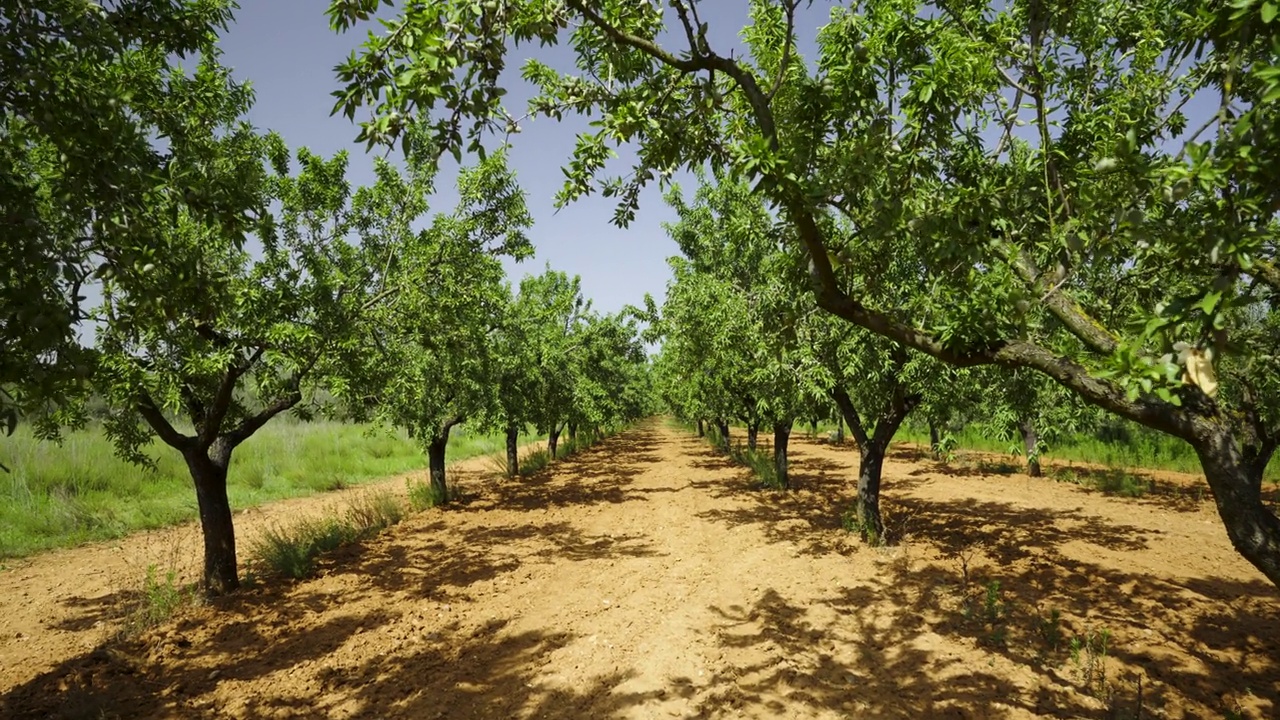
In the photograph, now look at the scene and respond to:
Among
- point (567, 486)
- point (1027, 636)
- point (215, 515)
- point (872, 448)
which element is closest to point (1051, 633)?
point (1027, 636)

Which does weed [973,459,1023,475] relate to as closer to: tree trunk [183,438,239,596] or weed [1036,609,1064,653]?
weed [1036,609,1064,653]

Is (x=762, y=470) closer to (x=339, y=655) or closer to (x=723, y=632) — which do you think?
(x=723, y=632)

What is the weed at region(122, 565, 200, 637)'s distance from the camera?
6879 millimetres

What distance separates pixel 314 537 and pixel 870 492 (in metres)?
10.6

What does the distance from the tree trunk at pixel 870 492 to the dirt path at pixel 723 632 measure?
0.54 meters

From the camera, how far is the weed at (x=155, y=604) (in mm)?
6879

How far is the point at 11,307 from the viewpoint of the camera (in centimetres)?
277

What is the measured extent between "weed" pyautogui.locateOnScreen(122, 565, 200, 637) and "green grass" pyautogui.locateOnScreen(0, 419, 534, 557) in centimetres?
177

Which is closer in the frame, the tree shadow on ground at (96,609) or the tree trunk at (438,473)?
the tree shadow on ground at (96,609)

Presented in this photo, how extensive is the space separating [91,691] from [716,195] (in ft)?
52.4

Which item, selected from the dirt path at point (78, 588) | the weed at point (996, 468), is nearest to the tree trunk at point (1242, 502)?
the dirt path at point (78, 588)

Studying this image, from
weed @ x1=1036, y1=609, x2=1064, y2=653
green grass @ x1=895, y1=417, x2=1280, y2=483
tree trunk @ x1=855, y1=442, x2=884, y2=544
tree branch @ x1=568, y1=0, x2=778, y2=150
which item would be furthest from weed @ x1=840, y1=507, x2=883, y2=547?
green grass @ x1=895, y1=417, x2=1280, y2=483

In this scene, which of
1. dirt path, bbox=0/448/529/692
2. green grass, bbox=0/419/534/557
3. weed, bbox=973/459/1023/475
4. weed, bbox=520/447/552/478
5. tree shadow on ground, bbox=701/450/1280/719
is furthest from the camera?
weed, bbox=520/447/552/478

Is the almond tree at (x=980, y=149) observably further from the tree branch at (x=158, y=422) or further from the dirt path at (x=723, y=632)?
the tree branch at (x=158, y=422)
